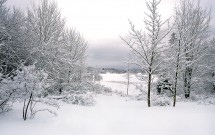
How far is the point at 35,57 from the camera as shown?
13.3m

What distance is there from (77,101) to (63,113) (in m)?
4.41

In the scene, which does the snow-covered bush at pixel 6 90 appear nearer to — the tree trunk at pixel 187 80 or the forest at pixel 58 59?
the forest at pixel 58 59

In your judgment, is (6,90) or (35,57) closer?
(6,90)

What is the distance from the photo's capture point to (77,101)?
13609 mm

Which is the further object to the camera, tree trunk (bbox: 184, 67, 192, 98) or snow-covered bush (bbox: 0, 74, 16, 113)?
tree trunk (bbox: 184, 67, 192, 98)

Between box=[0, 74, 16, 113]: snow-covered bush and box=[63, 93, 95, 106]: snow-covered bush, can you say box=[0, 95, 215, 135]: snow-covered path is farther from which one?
box=[63, 93, 95, 106]: snow-covered bush

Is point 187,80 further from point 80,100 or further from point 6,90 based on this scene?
point 6,90

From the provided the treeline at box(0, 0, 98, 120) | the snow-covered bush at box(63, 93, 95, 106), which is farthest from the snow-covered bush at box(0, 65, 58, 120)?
the snow-covered bush at box(63, 93, 95, 106)

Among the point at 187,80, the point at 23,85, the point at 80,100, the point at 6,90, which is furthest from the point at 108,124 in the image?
the point at 187,80

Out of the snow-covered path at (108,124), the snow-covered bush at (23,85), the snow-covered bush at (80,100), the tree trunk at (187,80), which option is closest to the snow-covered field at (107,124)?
the snow-covered path at (108,124)

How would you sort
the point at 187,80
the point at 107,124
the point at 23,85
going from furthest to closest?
the point at 187,80 → the point at 107,124 → the point at 23,85

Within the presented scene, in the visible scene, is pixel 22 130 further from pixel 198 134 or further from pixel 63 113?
pixel 198 134

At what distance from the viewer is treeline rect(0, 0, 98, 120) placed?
796cm

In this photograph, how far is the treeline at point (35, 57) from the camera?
7.96m
